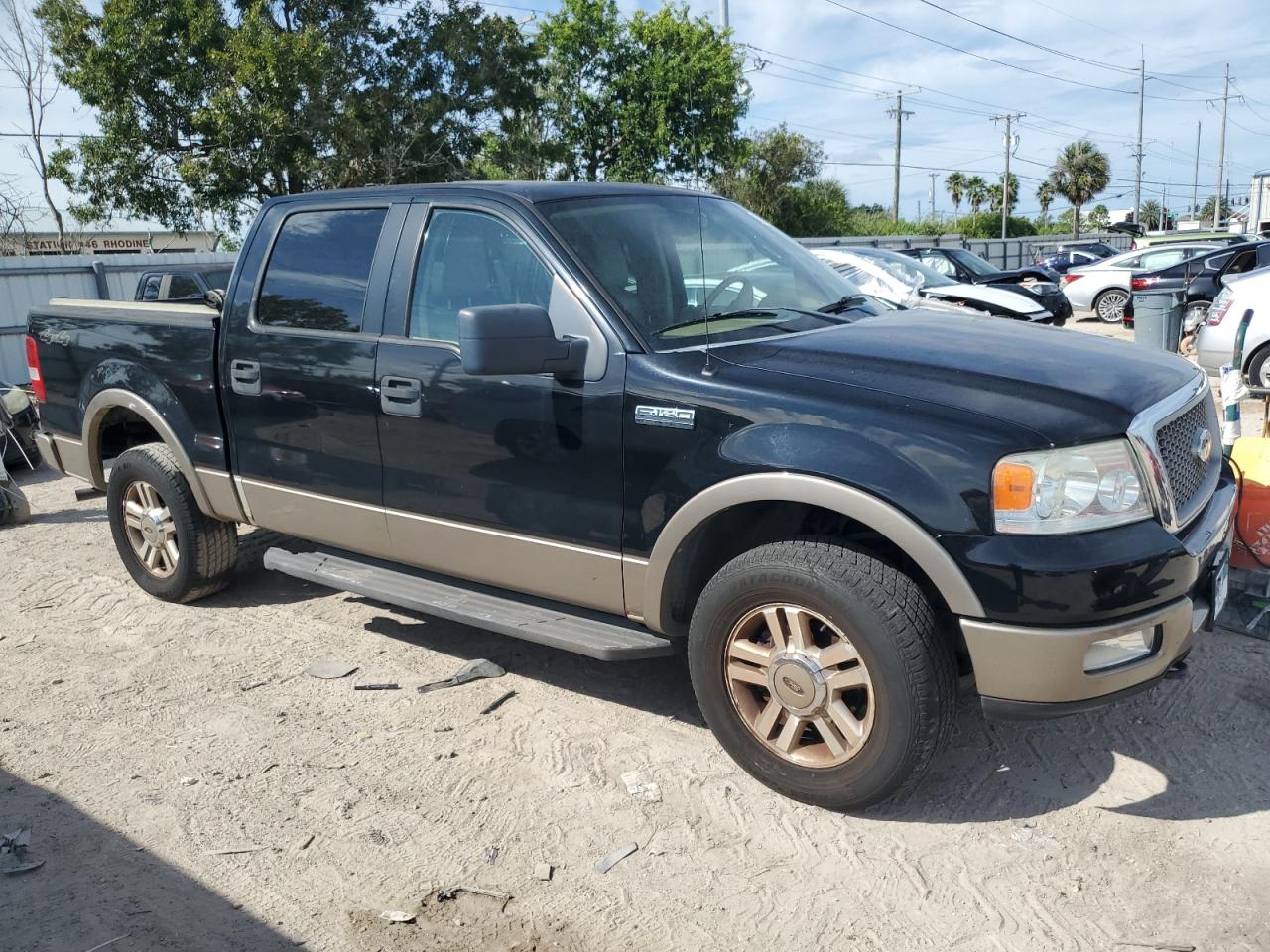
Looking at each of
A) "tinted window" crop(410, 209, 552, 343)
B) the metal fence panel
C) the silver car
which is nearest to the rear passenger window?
"tinted window" crop(410, 209, 552, 343)

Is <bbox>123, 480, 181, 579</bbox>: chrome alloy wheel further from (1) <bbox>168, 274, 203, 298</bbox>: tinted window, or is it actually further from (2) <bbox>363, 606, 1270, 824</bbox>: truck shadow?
(1) <bbox>168, 274, 203, 298</bbox>: tinted window

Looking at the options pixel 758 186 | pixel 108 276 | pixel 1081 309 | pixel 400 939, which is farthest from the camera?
pixel 758 186

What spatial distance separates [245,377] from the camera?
4777mm

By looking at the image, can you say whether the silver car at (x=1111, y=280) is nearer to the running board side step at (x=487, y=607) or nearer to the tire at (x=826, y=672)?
the running board side step at (x=487, y=607)

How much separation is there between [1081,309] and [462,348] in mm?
20140

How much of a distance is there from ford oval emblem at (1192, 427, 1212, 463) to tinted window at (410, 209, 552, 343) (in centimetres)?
230

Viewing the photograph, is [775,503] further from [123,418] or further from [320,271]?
[123,418]

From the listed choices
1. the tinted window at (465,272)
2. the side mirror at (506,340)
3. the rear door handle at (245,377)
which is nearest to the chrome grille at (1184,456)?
the side mirror at (506,340)

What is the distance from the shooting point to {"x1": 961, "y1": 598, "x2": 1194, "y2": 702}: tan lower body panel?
2.99 metres

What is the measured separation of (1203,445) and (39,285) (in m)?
14.5

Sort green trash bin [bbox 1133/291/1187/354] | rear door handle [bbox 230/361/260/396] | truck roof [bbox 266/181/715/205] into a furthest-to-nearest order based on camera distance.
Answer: green trash bin [bbox 1133/291/1187/354], rear door handle [bbox 230/361/260/396], truck roof [bbox 266/181/715/205]

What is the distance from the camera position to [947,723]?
3.21 metres

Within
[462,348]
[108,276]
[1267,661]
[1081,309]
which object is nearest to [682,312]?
[462,348]

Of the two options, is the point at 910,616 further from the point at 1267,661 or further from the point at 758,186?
the point at 758,186
